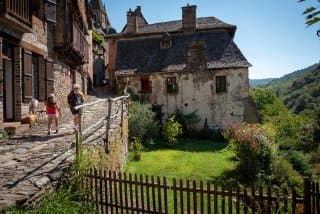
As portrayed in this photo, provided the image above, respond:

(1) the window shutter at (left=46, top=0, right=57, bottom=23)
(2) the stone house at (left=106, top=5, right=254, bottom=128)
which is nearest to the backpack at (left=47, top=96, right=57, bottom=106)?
(1) the window shutter at (left=46, top=0, right=57, bottom=23)

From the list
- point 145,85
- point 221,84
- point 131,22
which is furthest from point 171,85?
point 131,22

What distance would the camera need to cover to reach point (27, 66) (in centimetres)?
1338

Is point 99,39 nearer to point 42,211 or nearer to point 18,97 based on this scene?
point 18,97

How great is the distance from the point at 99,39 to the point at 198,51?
1776cm

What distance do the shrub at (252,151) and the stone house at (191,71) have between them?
9665 millimetres

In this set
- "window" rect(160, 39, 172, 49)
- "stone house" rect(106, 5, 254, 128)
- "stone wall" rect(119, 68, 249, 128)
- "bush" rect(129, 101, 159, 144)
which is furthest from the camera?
"window" rect(160, 39, 172, 49)

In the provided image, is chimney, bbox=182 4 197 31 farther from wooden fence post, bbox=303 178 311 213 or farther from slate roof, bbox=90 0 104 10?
wooden fence post, bbox=303 178 311 213

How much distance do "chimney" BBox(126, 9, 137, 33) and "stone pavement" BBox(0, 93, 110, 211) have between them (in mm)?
25400

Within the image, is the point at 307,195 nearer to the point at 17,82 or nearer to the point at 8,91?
the point at 17,82

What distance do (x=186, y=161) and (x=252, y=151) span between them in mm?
3811

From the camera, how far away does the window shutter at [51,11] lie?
15979 millimetres

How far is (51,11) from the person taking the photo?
16.3 m

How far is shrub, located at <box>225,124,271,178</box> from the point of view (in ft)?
59.6

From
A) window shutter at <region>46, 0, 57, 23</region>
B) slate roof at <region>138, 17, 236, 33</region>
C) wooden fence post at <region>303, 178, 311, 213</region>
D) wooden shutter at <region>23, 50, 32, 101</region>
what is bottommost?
wooden fence post at <region>303, 178, 311, 213</region>
